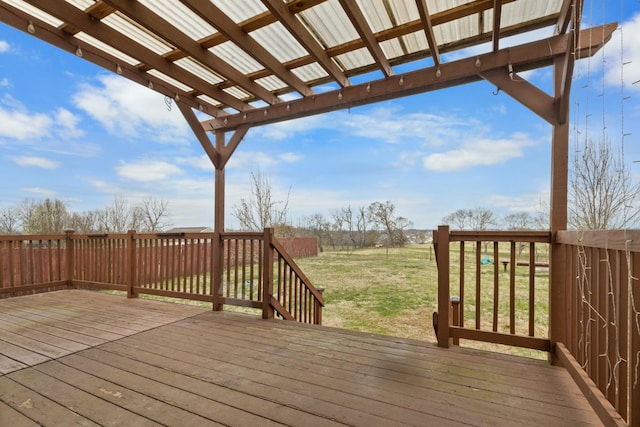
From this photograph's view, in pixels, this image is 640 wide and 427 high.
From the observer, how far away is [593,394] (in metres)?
1.50

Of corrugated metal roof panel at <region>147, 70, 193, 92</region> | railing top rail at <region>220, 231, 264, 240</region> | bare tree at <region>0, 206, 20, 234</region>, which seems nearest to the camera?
corrugated metal roof panel at <region>147, 70, 193, 92</region>

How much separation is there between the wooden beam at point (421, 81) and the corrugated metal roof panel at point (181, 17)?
1180 mm

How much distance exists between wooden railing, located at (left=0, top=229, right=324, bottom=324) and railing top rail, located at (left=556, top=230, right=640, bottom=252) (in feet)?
8.42

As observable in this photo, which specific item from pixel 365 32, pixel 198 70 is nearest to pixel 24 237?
pixel 198 70

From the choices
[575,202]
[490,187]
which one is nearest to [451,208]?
[490,187]

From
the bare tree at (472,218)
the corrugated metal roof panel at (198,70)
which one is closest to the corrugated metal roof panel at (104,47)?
the corrugated metal roof panel at (198,70)

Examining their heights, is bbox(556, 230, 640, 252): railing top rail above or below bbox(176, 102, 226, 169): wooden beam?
below

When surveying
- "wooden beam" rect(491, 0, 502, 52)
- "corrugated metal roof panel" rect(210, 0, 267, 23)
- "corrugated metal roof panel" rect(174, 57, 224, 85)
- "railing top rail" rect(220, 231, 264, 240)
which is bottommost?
"railing top rail" rect(220, 231, 264, 240)

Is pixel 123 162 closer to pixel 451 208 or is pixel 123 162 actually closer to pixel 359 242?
pixel 359 242

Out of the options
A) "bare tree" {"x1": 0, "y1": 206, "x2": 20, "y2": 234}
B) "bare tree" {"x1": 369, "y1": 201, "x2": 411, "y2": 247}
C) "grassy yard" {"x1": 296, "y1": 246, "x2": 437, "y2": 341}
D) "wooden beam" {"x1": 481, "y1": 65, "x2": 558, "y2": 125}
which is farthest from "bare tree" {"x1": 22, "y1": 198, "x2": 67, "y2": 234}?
"bare tree" {"x1": 369, "y1": 201, "x2": 411, "y2": 247}

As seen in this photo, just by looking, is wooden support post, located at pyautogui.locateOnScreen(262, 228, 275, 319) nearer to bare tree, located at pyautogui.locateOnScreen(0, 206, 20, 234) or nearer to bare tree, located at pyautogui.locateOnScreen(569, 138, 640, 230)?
bare tree, located at pyautogui.locateOnScreen(569, 138, 640, 230)

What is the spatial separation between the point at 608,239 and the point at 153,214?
48.1 ft

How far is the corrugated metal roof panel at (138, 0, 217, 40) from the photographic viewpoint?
7.00 ft

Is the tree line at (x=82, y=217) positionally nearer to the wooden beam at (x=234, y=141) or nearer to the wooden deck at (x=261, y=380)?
the wooden beam at (x=234, y=141)
